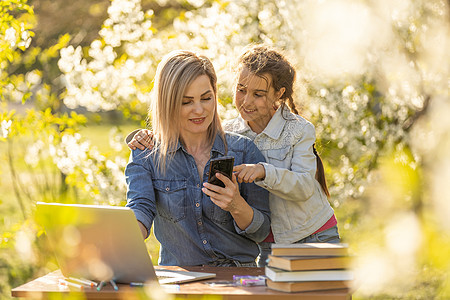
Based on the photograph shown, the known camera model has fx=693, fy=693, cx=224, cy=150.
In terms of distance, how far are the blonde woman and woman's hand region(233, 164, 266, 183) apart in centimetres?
15

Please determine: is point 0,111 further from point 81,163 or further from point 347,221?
point 347,221

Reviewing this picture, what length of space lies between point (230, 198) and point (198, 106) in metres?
0.44

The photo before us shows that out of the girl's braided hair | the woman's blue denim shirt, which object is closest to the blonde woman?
the woman's blue denim shirt

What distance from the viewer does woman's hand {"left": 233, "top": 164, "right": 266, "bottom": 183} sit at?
2560 millimetres

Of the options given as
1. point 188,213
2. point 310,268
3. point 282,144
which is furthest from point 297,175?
point 310,268

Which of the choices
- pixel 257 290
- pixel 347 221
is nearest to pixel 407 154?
pixel 347 221

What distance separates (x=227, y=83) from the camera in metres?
4.39

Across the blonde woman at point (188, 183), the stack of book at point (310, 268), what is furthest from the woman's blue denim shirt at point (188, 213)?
the stack of book at point (310, 268)

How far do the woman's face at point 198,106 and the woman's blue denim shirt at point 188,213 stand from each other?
127mm

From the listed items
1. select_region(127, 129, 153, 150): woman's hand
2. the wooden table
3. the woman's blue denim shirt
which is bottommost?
the wooden table

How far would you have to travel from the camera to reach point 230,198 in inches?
99.0

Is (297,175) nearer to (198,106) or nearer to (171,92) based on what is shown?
(198,106)

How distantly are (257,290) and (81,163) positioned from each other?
2812mm

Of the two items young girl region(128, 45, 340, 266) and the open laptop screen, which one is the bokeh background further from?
the open laptop screen
